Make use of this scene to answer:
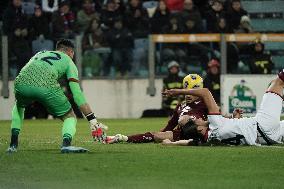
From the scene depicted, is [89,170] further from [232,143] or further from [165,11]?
[165,11]

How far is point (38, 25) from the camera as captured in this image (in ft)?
83.2

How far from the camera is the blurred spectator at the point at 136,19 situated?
2558 centimetres

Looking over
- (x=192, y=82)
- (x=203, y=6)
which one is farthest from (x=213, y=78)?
(x=192, y=82)

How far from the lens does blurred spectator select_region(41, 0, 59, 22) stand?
25922mm

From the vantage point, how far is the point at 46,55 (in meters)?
13.0

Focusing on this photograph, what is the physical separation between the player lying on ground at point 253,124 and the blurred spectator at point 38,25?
11941 millimetres

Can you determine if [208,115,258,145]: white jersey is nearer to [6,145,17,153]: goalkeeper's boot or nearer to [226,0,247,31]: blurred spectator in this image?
[6,145,17,153]: goalkeeper's boot

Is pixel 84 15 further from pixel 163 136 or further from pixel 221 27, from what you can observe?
pixel 163 136

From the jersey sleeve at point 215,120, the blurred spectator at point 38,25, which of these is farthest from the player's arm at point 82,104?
the blurred spectator at point 38,25

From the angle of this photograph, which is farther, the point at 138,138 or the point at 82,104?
the point at 138,138

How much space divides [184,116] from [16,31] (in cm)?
1212

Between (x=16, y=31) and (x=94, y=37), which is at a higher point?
(x=16, y=31)

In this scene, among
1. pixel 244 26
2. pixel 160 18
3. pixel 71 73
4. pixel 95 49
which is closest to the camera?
pixel 71 73

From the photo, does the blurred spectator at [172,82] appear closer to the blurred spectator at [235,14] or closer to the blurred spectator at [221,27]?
the blurred spectator at [221,27]
